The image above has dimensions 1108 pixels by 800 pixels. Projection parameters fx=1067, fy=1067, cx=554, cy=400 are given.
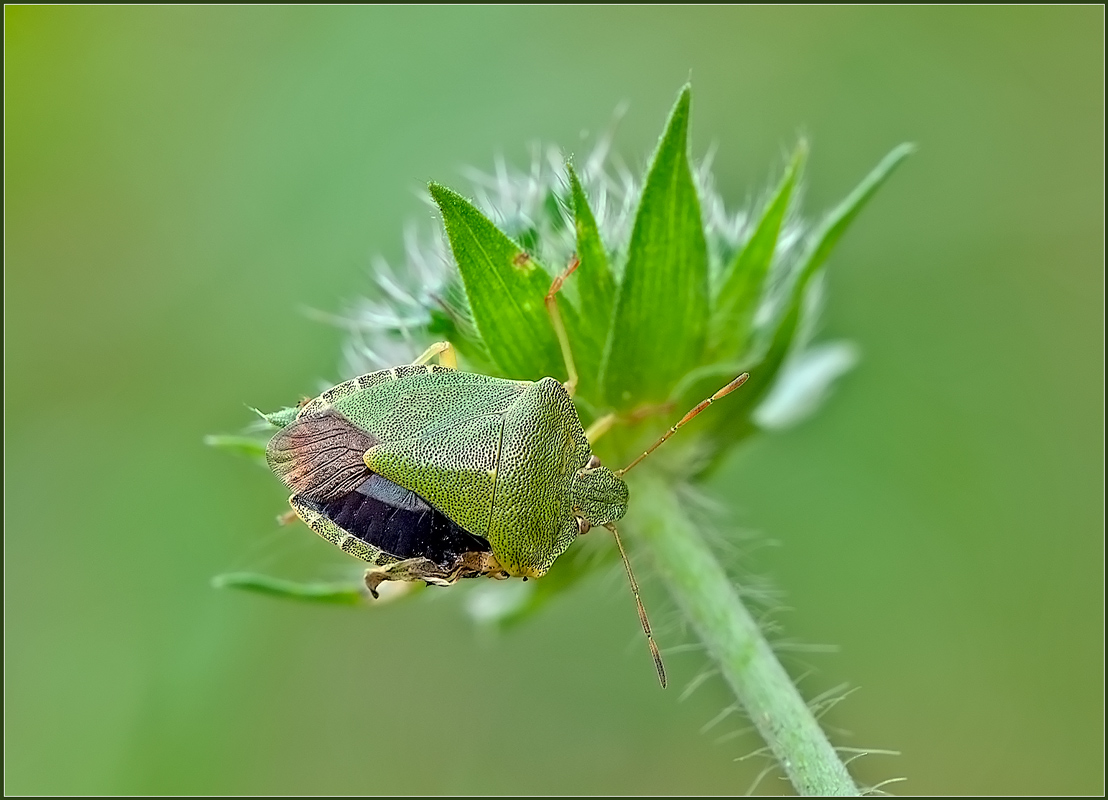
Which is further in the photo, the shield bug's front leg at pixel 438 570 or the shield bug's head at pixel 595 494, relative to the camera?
the shield bug's head at pixel 595 494

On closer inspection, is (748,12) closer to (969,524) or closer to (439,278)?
(969,524)

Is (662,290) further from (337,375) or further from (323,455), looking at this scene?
(337,375)

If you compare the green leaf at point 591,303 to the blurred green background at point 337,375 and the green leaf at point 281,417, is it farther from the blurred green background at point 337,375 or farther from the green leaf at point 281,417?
the blurred green background at point 337,375

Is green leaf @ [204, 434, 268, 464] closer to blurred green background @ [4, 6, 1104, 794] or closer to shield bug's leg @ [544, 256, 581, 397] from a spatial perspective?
shield bug's leg @ [544, 256, 581, 397]

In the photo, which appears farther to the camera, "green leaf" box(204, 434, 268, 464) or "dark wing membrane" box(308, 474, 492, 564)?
"green leaf" box(204, 434, 268, 464)

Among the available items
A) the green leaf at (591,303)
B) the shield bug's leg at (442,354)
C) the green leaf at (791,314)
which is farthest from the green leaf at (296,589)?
the green leaf at (791,314)

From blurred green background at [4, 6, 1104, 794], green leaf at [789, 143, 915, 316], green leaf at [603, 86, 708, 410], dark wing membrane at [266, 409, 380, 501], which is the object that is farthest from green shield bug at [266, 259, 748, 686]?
blurred green background at [4, 6, 1104, 794]

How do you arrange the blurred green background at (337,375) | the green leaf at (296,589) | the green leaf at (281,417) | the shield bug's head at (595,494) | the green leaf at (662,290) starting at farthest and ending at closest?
the blurred green background at (337,375), the green leaf at (296,589), the shield bug's head at (595,494), the green leaf at (281,417), the green leaf at (662,290)

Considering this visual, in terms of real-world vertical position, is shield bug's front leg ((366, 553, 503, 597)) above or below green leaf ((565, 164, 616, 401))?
below
